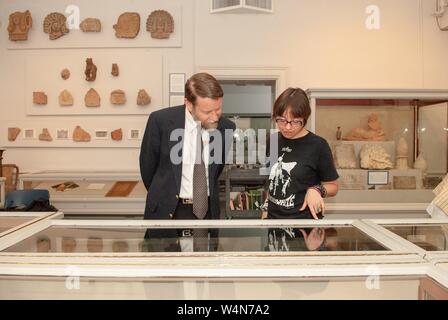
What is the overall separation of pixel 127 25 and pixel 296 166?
380 centimetres

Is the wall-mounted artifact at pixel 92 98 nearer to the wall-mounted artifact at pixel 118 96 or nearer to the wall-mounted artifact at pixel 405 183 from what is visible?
the wall-mounted artifact at pixel 118 96

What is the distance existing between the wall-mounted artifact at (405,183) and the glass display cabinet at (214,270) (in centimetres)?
341

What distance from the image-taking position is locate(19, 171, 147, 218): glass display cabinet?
452 cm

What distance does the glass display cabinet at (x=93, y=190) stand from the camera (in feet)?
14.8

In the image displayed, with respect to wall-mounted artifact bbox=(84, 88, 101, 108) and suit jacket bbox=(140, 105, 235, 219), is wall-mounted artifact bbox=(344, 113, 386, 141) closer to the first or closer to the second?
suit jacket bbox=(140, 105, 235, 219)

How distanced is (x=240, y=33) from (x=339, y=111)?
61.8 inches

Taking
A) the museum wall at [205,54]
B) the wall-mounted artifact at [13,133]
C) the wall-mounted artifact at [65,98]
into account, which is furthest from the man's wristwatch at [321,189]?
the wall-mounted artifact at [13,133]

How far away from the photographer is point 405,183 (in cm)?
454

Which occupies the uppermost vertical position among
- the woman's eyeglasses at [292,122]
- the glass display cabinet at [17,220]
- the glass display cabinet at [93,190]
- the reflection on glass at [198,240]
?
the woman's eyeglasses at [292,122]

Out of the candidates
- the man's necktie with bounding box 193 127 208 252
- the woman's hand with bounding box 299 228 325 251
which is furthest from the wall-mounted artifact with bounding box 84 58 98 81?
the woman's hand with bounding box 299 228 325 251

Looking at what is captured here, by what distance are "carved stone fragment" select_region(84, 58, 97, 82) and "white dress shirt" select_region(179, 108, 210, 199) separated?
3.17m

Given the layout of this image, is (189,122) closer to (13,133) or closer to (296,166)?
(296,166)

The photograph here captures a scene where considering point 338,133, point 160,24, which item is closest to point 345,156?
point 338,133
